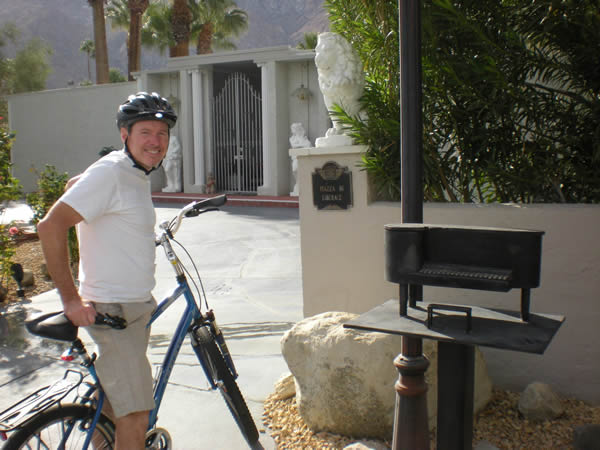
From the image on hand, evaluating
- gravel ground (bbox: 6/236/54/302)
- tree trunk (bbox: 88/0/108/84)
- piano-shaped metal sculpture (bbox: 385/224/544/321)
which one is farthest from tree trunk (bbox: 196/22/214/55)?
piano-shaped metal sculpture (bbox: 385/224/544/321)

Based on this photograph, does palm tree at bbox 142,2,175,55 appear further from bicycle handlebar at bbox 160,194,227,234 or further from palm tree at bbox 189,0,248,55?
bicycle handlebar at bbox 160,194,227,234

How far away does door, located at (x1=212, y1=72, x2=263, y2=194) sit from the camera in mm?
18156

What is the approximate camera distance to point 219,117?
18.5m

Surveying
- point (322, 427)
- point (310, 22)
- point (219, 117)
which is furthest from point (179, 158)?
point (310, 22)

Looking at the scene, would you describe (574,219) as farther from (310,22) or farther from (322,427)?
(310,22)

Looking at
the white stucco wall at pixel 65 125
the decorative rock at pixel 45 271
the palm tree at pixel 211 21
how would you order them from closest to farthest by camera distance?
the decorative rock at pixel 45 271 < the white stucco wall at pixel 65 125 < the palm tree at pixel 211 21

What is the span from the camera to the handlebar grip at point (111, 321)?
6.81 ft

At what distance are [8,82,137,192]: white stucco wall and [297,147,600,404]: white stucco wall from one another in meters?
17.4

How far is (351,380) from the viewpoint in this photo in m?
2.98

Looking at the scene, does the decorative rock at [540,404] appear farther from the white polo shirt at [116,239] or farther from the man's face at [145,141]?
the man's face at [145,141]

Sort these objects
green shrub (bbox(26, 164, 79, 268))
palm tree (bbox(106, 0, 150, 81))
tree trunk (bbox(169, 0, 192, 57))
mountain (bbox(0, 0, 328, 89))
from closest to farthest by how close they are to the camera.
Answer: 1. green shrub (bbox(26, 164, 79, 268))
2. tree trunk (bbox(169, 0, 192, 57))
3. palm tree (bbox(106, 0, 150, 81))
4. mountain (bbox(0, 0, 328, 89))

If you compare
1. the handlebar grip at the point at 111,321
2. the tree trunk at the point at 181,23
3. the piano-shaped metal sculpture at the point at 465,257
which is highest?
the tree trunk at the point at 181,23

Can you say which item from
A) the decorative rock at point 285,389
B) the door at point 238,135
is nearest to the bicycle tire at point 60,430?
the decorative rock at point 285,389

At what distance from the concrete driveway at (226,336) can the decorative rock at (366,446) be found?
50 cm
